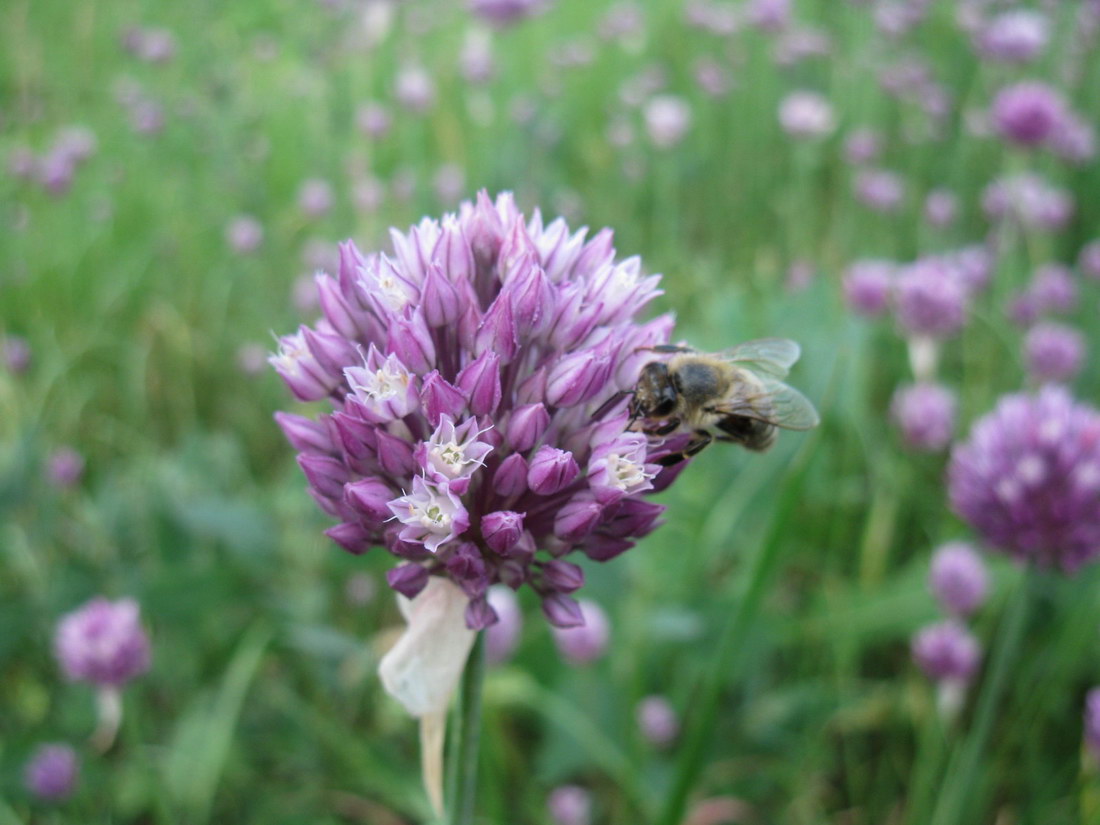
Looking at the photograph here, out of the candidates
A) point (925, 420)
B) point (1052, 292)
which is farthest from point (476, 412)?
point (1052, 292)

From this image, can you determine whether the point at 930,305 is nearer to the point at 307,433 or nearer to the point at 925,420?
the point at 925,420

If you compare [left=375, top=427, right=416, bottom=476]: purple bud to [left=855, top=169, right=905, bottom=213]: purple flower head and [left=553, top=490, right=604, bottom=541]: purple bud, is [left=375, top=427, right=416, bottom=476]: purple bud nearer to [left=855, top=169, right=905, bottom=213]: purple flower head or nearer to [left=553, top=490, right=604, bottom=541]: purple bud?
[left=553, top=490, right=604, bottom=541]: purple bud

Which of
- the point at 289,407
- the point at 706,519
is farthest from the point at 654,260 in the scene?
the point at 706,519

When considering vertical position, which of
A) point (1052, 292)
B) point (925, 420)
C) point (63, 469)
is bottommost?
point (63, 469)

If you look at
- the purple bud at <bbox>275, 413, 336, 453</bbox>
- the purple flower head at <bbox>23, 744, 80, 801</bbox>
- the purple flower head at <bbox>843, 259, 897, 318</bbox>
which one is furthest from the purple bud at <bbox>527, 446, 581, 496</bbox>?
the purple flower head at <bbox>843, 259, 897, 318</bbox>

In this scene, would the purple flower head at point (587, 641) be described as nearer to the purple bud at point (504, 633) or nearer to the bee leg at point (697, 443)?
the purple bud at point (504, 633)

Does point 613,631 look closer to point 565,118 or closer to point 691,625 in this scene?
point 691,625

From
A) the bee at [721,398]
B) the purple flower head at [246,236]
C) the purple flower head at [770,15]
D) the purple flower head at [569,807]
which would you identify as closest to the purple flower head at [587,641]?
the purple flower head at [569,807]
